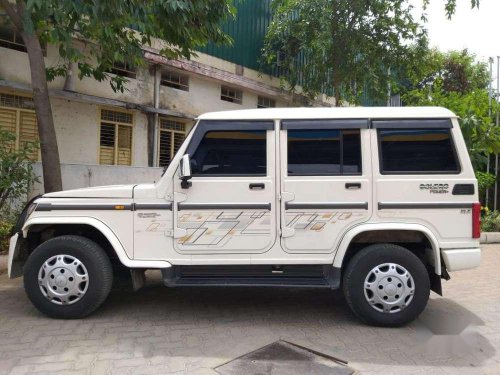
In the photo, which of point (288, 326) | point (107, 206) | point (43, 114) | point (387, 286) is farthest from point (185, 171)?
point (43, 114)

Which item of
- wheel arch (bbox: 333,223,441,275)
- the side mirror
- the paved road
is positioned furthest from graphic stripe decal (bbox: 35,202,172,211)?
wheel arch (bbox: 333,223,441,275)

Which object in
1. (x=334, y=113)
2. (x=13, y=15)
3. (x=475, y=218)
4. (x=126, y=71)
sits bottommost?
(x=475, y=218)

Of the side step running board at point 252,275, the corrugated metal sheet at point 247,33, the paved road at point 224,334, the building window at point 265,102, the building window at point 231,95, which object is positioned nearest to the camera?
the paved road at point 224,334

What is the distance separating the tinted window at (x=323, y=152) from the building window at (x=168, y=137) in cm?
937

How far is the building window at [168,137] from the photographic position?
13.5 m

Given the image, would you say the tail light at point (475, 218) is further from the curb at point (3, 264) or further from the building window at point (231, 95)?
the building window at point (231, 95)

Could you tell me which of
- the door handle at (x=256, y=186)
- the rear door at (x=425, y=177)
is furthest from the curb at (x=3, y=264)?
the rear door at (x=425, y=177)

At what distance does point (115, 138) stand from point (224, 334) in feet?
30.1

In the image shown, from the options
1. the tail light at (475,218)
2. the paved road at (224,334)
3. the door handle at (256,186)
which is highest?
the door handle at (256,186)

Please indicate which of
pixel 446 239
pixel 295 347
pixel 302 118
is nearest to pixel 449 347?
pixel 446 239

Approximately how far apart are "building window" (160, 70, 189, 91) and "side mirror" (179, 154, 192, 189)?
9649 millimetres

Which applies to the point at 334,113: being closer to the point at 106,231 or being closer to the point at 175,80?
the point at 106,231

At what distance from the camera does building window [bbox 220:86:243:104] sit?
1527 cm

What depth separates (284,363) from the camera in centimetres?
365
